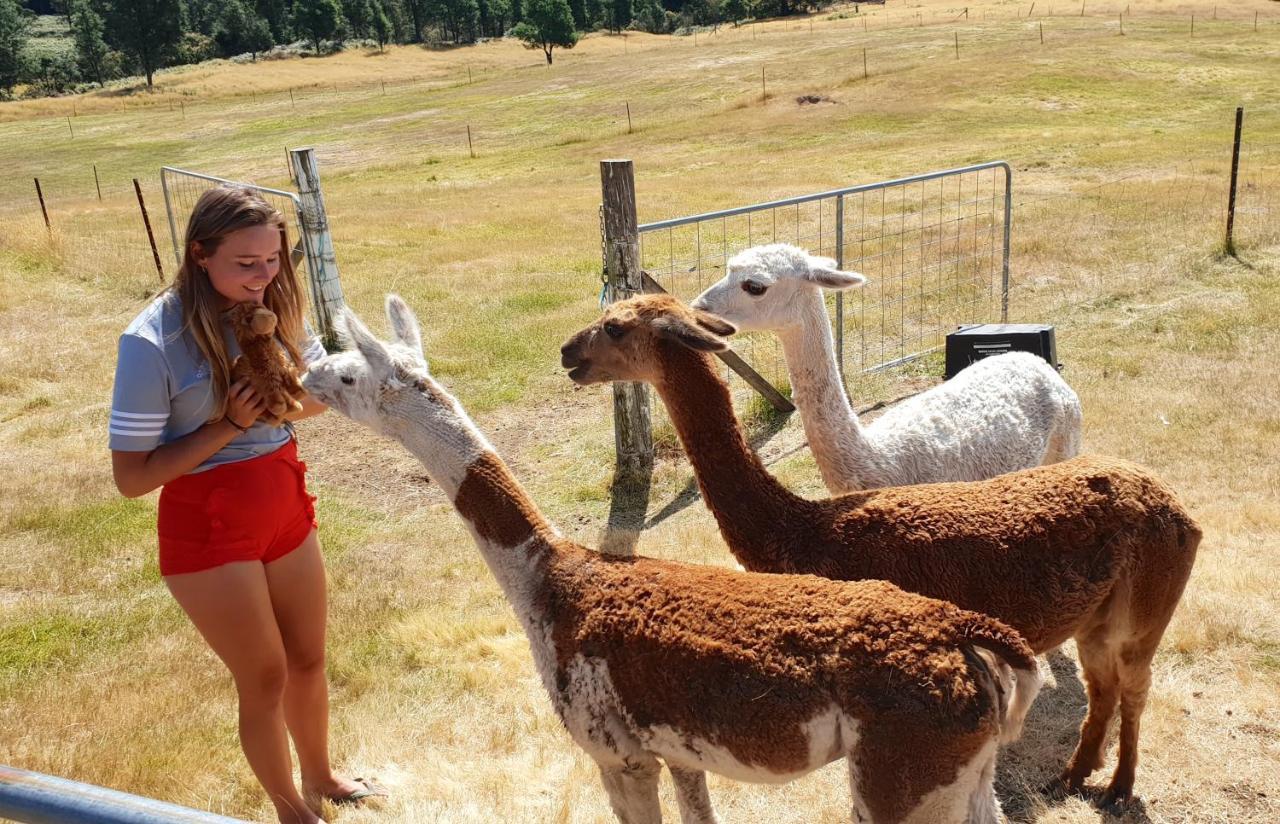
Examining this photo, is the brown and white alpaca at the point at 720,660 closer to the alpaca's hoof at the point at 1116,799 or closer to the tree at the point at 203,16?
the alpaca's hoof at the point at 1116,799

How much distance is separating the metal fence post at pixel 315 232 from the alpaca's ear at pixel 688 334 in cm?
661

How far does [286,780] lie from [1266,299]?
35.9ft

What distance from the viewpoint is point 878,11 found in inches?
3125

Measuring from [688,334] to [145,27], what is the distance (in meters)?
97.0

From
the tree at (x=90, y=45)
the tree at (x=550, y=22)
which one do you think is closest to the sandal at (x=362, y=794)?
the tree at (x=550, y=22)

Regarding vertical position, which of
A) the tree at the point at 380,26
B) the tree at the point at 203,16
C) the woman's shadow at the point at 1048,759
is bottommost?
the woman's shadow at the point at 1048,759

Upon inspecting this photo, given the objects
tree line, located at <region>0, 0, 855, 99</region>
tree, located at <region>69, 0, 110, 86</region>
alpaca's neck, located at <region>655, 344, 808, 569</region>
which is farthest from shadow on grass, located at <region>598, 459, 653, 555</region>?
tree, located at <region>69, 0, 110, 86</region>

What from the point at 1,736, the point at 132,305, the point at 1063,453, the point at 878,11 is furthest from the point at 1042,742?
the point at 878,11

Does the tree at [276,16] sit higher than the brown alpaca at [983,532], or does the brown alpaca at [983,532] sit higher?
the tree at [276,16]

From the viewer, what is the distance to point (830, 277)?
4523mm

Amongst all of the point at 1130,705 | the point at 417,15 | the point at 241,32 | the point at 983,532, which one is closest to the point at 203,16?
the point at 241,32

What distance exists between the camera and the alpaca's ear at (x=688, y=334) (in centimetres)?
323

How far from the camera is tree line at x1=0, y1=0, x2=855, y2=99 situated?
8356 cm

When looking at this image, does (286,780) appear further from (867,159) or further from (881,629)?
(867,159)
